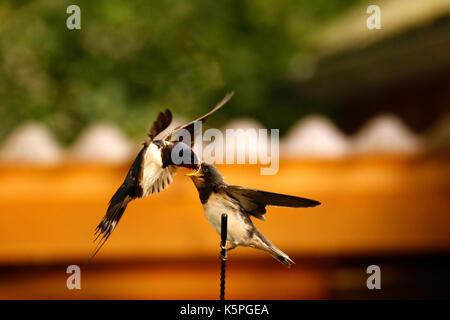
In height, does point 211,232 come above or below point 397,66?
below

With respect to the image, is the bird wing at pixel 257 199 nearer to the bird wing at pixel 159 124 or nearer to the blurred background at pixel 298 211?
the bird wing at pixel 159 124

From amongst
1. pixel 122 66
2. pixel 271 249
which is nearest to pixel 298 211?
pixel 271 249

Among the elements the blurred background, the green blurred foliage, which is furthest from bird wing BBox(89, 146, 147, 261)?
the green blurred foliage

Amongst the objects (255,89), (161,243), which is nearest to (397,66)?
(255,89)

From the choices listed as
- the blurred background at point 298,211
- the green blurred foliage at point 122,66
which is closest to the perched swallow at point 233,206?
the blurred background at point 298,211

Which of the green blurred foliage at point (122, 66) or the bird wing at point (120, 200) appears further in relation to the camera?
the green blurred foliage at point (122, 66)

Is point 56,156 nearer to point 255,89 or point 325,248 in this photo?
point 325,248

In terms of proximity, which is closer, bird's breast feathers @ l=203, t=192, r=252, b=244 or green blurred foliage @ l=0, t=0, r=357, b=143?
bird's breast feathers @ l=203, t=192, r=252, b=244

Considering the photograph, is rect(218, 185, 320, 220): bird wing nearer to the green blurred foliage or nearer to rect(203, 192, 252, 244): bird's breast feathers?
rect(203, 192, 252, 244): bird's breast feathers
